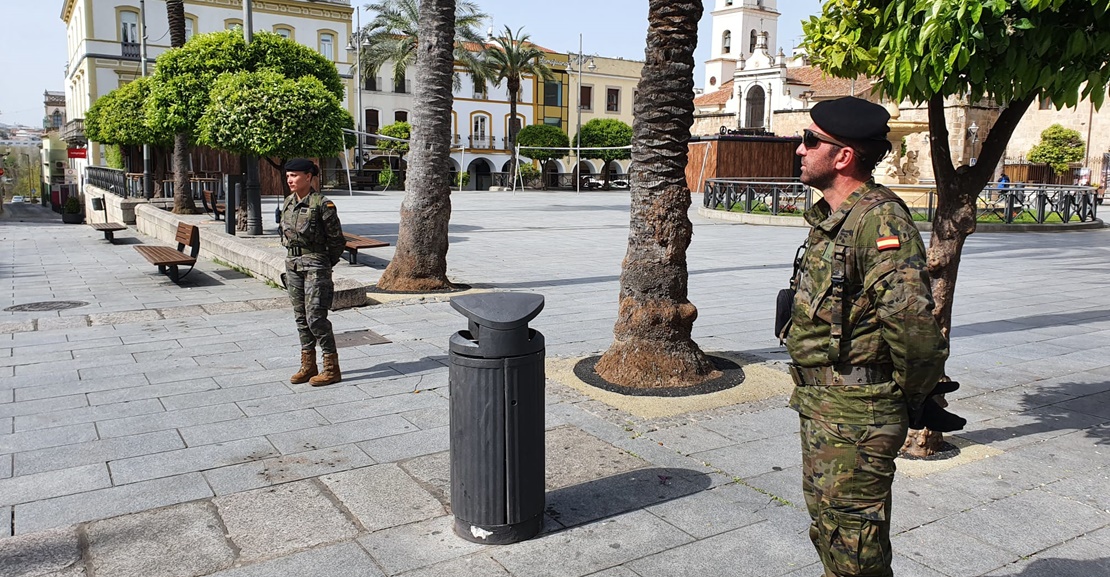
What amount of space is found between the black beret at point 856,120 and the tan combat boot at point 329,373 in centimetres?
448

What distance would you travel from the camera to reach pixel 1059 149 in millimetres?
43312

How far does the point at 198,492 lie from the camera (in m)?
4.27

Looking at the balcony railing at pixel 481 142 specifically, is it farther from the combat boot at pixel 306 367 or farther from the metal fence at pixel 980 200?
the combat boot at pixel 306 367

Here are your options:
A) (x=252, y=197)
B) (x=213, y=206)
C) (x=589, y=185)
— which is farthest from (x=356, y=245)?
(x=589, y=185)

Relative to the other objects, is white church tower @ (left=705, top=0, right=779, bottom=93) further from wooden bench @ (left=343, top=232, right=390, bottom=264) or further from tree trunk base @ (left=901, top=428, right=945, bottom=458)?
tree trunk base @ (left=901, top=428, right=945, bottom=458)

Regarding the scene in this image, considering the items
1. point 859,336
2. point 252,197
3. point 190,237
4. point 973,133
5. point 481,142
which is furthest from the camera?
point 481,142

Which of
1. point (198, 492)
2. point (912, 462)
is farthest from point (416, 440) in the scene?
point (912, 462)

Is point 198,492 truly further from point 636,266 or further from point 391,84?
point 391,84

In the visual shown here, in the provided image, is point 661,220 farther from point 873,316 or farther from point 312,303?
point 873,316

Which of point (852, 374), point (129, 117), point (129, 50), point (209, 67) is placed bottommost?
point (852, 374)

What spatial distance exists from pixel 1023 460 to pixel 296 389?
4740 millimetres

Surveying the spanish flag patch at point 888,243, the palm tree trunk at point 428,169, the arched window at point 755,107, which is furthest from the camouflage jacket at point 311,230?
the arched window at point 755,107

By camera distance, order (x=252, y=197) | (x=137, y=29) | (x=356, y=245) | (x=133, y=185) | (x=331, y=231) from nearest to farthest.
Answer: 1. (x=331, y=231)
2. (x=356, y=245)
3. (x=252, y=197)
4. (x=133, y=185)
5. (x=137, y=29)

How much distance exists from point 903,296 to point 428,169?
8.23 meters
